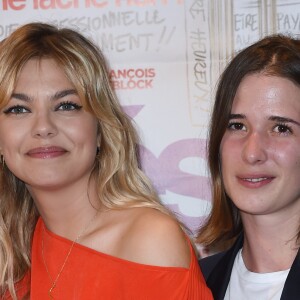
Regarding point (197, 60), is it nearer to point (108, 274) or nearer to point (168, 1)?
point (168, 1)

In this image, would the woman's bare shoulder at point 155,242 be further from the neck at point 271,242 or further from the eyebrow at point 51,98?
the eyebrow at point 51,98

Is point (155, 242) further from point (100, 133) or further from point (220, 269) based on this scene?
point (100, 133)

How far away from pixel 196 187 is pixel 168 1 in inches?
26.8

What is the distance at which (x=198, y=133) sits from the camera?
2.57 metres

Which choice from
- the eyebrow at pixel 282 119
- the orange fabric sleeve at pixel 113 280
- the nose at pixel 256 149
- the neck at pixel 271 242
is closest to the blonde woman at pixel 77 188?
the orange fabric sleeve at pixel 113 280

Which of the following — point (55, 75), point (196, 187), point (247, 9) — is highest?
point (247, 9)

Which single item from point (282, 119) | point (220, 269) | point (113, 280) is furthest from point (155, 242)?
point (282, 119)

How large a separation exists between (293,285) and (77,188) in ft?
2.44

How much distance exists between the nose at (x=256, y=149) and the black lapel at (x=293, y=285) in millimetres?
293

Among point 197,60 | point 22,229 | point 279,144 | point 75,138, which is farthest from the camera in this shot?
point 197,60

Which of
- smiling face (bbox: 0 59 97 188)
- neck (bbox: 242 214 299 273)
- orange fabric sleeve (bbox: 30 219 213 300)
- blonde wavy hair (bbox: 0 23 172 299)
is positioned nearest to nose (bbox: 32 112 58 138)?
smiling face (bbox: 0 59 97 188)

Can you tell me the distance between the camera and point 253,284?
79.7 inches

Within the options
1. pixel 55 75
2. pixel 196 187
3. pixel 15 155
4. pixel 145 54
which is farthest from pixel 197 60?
pixel 15 155

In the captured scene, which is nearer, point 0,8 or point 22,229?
point 22,229
